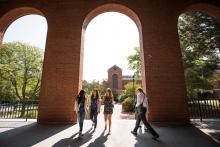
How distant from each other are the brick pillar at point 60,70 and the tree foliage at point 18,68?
49.7ft

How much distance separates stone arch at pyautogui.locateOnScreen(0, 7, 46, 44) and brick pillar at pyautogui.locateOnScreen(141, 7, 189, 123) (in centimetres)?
582

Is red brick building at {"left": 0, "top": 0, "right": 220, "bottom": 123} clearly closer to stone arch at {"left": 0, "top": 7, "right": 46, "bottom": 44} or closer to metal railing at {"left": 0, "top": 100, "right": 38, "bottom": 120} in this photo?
stone arch at {"left": 0, "top": 7, "right": 46, "bottom": 44}

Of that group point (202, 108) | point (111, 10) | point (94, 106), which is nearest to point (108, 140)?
point (94, 106)

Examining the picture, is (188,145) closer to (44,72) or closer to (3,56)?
(44,72)

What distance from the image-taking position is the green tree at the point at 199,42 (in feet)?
34.7

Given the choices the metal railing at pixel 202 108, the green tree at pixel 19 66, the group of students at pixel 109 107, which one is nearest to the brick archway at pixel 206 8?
the metal railing at pixel 202 108

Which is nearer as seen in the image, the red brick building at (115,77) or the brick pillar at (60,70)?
the brick pillar at (60,70)

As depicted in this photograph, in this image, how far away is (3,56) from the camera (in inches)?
816

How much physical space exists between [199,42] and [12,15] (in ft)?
39.4

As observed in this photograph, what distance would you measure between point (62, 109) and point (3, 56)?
18341 millimetres

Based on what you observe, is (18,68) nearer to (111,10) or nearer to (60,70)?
(60,70)

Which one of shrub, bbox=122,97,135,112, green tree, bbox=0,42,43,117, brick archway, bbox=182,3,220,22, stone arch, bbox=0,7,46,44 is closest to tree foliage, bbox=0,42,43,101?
green tree, bbox=0,42,43,117

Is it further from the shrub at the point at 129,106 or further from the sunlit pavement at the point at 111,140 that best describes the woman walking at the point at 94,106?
the shrub at the point at 129,106

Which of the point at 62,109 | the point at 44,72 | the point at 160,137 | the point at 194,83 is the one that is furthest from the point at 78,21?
the point at 194,83
